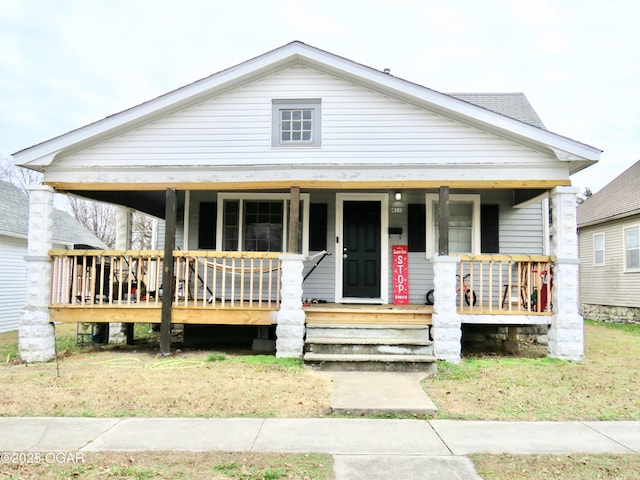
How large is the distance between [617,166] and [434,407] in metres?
42.6

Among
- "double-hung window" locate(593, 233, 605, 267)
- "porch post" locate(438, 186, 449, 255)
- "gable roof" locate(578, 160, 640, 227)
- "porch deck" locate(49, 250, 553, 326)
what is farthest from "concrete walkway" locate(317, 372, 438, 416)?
"double-hung window" locate(593, 233, 605, 267)

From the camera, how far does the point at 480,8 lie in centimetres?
1332

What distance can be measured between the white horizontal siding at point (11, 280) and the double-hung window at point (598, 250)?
17622 mm

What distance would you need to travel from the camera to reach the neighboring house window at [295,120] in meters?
7.47

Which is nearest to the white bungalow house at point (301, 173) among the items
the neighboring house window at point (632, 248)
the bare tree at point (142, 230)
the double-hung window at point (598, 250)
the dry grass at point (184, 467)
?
the dry grass at point (184, 467)

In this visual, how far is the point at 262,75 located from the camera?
7.51 metres

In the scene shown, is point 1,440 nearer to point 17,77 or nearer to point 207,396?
point 207,396

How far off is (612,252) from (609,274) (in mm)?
729

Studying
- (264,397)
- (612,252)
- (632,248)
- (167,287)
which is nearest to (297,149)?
(167,287)

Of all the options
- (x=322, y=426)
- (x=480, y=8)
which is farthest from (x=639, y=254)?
(x=322, y=426)

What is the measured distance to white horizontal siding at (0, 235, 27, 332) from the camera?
1209cm

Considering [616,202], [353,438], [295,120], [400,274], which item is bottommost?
[353,438]

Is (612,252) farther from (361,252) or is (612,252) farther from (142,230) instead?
(142,230)

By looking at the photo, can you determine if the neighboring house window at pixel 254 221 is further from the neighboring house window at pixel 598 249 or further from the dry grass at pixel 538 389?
the neighboring house window at pixel 598 249
